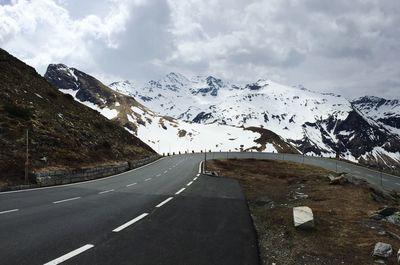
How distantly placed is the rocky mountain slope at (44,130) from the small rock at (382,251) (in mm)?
20737

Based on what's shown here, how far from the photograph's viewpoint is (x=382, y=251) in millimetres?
8656

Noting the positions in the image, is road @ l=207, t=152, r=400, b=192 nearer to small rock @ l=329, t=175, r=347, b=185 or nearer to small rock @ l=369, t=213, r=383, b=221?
small rock @ l=329, t=175, r=347, b=185

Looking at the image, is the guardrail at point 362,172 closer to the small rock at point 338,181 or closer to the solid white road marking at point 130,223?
the small rock at point 338,181

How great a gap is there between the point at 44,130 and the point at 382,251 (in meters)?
34.4

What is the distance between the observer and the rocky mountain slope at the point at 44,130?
1149 inches

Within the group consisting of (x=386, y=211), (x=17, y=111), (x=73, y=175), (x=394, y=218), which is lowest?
(x=394, y=218)

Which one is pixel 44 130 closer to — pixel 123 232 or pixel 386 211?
pixel 123 232

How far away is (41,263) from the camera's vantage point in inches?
258

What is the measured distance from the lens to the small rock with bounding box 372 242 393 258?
8574 mm

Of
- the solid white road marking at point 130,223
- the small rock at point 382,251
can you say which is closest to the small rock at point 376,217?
the small rock at point 382,251

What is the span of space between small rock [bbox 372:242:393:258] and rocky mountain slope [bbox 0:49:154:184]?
20.7 metres

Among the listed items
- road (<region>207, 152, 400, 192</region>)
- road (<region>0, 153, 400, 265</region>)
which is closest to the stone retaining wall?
road (<region>0, 153, 400, 265</region>)

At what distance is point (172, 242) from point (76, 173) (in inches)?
812

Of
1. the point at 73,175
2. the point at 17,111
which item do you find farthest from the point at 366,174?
the point at 17,111
